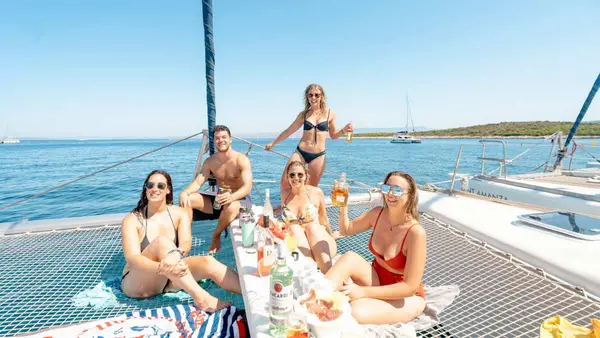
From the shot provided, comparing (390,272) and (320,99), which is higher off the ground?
(320,99)

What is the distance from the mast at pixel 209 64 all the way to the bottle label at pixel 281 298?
297 centimetres

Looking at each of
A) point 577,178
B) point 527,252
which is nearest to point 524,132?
point 577,178

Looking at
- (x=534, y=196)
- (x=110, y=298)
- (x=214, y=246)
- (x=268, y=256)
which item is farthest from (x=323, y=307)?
(x=534, y=196)

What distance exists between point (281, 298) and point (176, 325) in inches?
40.9

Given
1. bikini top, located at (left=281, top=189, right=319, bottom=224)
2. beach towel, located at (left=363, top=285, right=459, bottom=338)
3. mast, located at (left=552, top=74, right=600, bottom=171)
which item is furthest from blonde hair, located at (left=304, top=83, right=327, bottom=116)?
mast, located at (left=552, top=74, right=600, bottom=171)

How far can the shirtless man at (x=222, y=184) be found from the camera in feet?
10.6

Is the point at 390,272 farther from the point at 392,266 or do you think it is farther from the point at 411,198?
the point at 411,198

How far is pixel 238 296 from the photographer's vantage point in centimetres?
245

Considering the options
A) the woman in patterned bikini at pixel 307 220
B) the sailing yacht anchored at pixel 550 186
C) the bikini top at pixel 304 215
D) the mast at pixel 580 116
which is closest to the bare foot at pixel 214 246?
the woman in patterned bikini at pixel 307 220

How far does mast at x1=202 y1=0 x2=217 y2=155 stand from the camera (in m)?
3.58

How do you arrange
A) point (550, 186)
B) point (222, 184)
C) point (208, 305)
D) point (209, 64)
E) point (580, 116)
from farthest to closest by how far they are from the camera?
point (580, 116) → point (550, 186) → point (209, 64) → point (222, 184) → point (208, 305)

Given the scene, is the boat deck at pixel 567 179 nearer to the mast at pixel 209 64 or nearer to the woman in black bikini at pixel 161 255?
the mast at pixel 209 64

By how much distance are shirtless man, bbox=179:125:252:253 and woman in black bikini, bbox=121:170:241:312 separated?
0.61 meters

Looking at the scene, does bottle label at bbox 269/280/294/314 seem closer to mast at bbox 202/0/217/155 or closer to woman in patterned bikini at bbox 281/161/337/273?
woman in patterned bikini at bbox 281/161/337/273
